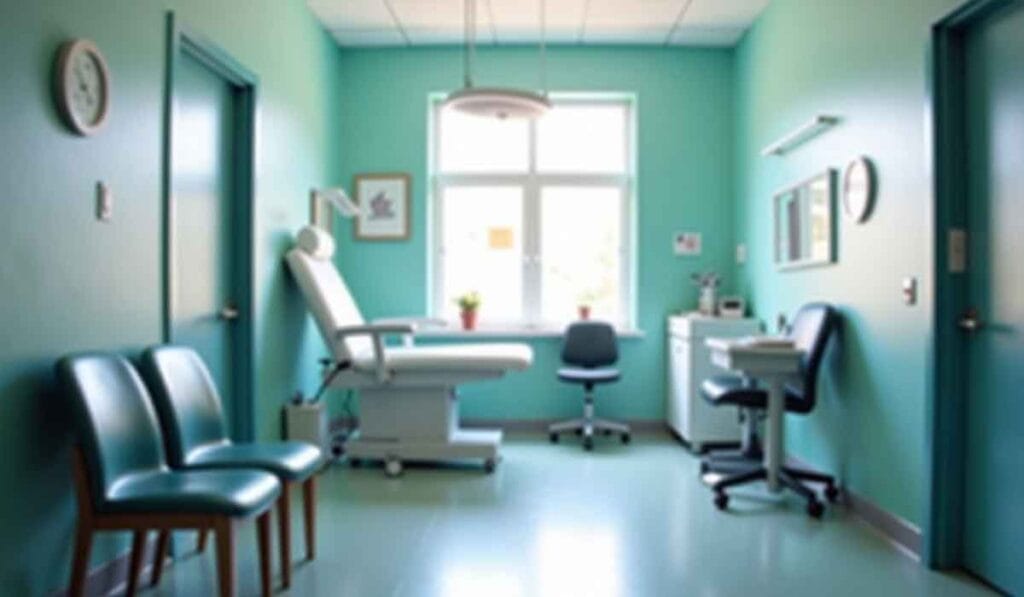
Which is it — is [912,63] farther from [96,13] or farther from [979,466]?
[96,13]

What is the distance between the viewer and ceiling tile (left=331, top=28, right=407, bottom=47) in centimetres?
503

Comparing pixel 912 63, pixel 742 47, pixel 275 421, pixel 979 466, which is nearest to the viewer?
pixel 979 466

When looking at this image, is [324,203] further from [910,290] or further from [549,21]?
[910,290]

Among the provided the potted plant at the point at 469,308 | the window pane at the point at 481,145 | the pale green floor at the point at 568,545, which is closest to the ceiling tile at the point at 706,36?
the window pane at the point at 481,145

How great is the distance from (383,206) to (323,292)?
1.40 meters

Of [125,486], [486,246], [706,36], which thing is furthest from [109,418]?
[706,36]

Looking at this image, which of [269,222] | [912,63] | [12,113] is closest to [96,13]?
[12,113]

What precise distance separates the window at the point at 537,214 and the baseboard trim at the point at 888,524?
2.33 m

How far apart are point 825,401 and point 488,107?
7.39ft

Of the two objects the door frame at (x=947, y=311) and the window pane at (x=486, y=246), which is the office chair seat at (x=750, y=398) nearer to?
the door frame at (x=947, y=311)

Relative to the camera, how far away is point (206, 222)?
3365mm

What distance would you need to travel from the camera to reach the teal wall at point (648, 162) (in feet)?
17.6

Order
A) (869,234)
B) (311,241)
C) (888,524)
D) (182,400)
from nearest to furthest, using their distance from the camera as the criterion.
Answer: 1. (182,400)
2. (888,524)
3. (869,234)
4. (311,241)

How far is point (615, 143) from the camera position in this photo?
5543 millimetres
